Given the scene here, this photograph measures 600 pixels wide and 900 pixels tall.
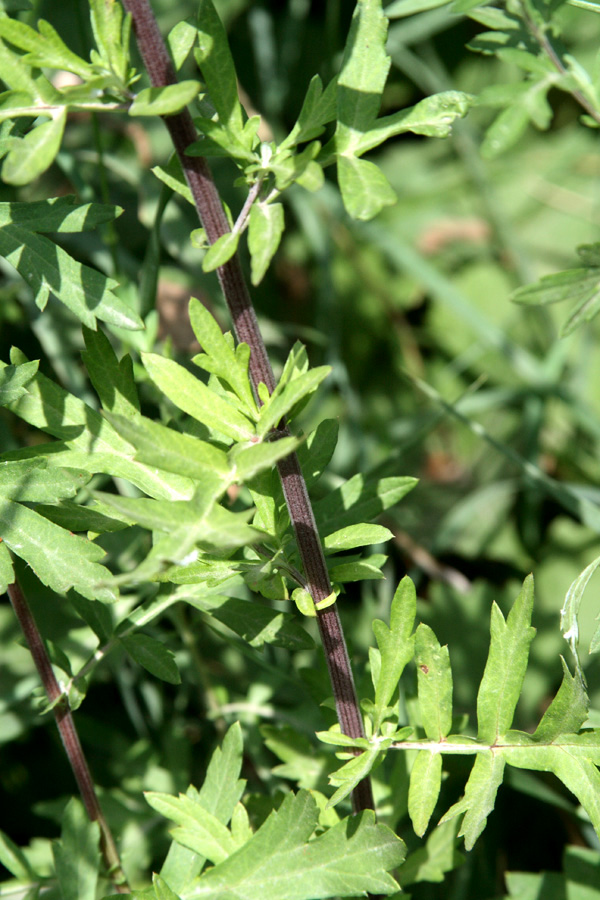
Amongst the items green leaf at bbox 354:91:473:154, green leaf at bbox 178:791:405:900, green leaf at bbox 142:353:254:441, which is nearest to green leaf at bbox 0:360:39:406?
green leaf at bbox 142:353:254:441

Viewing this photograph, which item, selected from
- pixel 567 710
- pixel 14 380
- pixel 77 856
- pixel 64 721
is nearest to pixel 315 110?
pixel 14 380

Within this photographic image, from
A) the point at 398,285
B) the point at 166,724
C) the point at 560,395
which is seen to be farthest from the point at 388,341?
the point at 166,724

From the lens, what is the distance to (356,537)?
82cm

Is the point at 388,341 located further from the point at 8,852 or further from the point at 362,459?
the point at 8,852

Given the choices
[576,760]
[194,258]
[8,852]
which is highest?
[194,258]

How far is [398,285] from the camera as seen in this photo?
2.56 meters

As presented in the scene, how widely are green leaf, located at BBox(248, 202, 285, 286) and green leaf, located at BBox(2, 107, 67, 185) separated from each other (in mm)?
171

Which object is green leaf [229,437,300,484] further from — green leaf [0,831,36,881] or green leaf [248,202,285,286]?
green leaf [0,831,36,881]

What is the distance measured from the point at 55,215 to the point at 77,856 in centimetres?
77

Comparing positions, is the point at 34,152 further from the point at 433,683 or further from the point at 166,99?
the point at 433,683

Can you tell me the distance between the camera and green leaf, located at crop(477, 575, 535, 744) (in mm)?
833

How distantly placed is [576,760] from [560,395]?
1.10m

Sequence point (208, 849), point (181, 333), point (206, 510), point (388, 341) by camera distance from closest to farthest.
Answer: point (206, 510) < point (208, 849) < point (181, 333) < point (388, 341)

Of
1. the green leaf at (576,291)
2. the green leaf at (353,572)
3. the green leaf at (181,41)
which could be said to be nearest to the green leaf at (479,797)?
the green leaf at (353,572)
